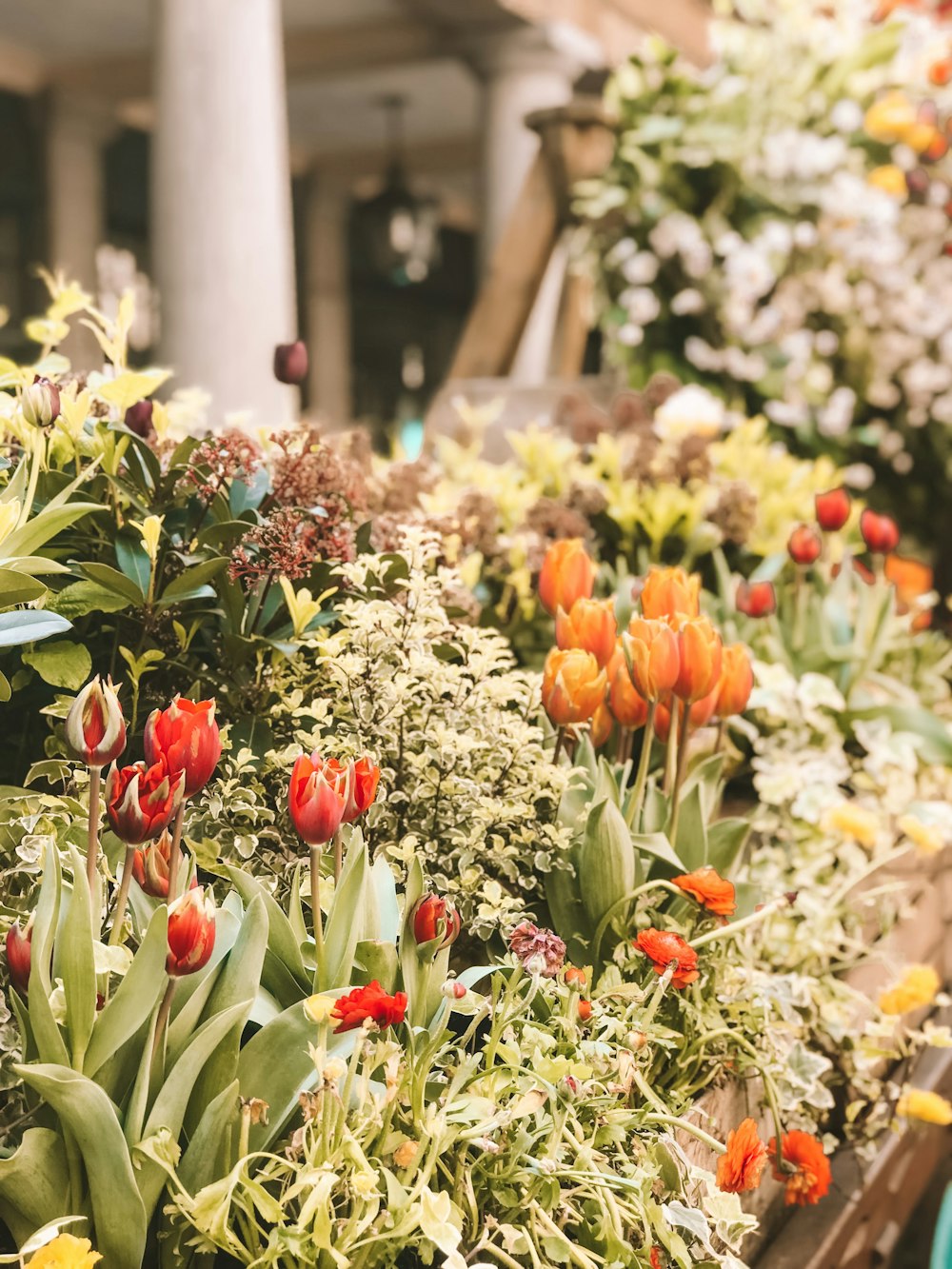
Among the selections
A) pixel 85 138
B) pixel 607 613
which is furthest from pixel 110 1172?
pixel 85 138

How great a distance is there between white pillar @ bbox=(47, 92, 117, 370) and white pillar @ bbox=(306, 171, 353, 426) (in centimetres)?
209

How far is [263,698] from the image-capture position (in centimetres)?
156

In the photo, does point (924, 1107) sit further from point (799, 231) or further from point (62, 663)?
point (799, 231)

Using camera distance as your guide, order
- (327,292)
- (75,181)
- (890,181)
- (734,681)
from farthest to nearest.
Result: (327,292) < (75,181) < (890,181) < (734,681)

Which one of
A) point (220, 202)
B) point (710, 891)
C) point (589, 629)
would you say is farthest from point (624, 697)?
point (220, 202)

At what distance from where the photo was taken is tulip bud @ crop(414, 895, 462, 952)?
1.08m

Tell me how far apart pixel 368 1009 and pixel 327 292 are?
30.3 ft

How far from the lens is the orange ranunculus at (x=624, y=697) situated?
1491 millimetres

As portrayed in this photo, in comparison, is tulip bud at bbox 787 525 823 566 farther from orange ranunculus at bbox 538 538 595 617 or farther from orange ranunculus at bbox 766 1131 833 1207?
orange ranunculus at bbox 766 1131 833 1207

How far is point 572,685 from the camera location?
1.38 m

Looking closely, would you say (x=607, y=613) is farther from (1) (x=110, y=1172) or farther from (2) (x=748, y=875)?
(1) (x=110, y=1172)

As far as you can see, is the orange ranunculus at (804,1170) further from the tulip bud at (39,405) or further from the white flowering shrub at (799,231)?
the white flowering shrub at (799,231)

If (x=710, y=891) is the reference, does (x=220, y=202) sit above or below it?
above

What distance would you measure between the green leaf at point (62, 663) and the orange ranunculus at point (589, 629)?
53 cm
